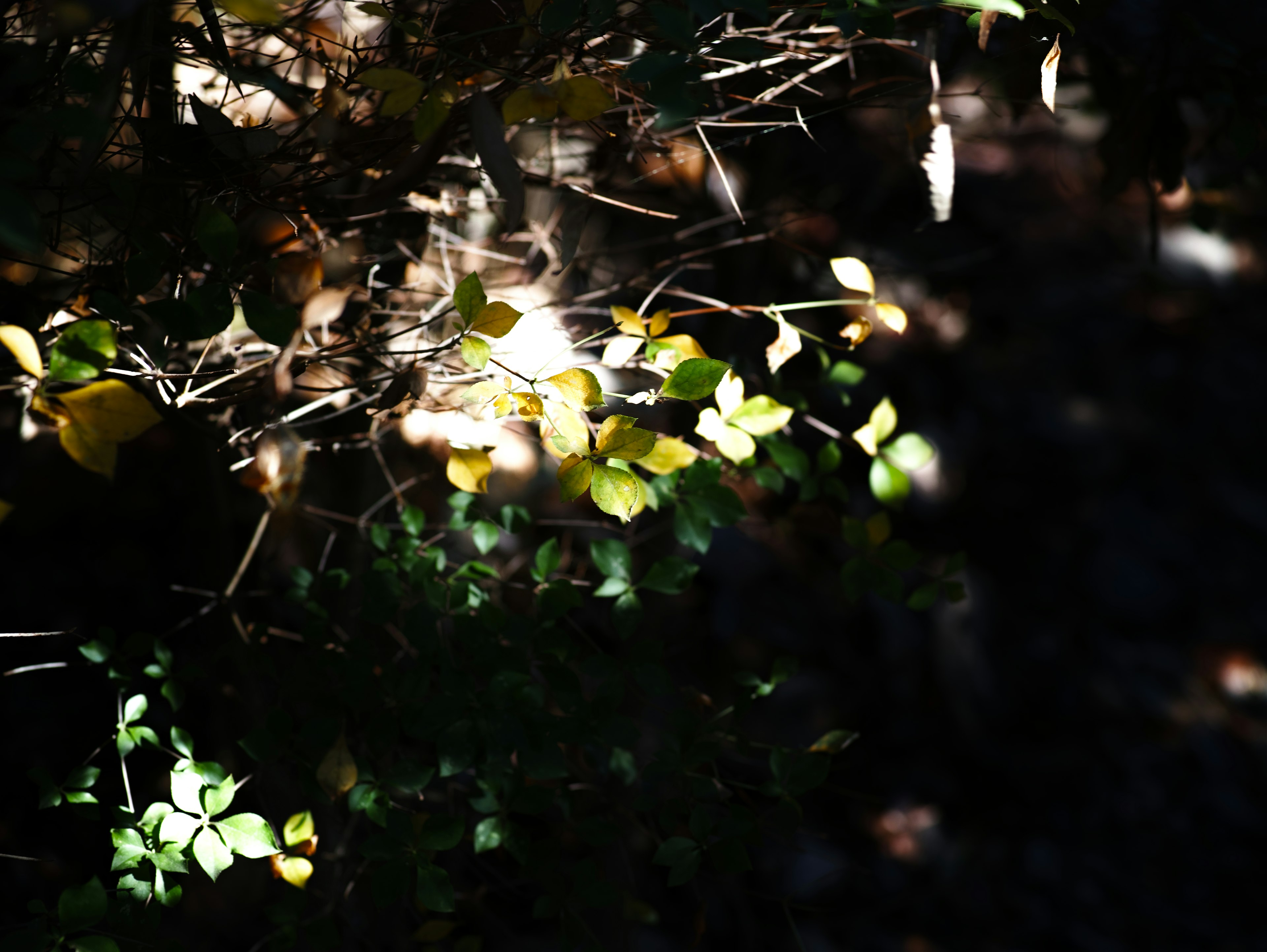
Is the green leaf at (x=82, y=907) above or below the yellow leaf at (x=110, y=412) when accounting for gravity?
below

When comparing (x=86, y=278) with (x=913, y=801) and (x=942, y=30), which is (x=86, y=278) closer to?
(x=942, y=30)

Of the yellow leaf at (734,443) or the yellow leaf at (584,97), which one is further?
the yellow leaf at (734,443)

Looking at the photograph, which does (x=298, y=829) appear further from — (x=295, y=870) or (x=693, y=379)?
(x=693, y=379)

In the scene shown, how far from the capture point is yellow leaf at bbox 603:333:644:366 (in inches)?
28.0

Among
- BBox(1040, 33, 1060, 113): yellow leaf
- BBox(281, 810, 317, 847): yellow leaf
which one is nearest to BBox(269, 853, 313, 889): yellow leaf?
BBox(281, 810, 317, 847): yellow leaf

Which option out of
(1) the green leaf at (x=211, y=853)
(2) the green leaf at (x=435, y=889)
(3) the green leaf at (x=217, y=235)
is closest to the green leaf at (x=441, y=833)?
(2) the green leaf at (x=435, y=889)

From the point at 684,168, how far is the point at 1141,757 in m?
2.10

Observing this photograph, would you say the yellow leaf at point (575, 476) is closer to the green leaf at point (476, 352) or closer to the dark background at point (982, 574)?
the green leaf at point (476, 352)

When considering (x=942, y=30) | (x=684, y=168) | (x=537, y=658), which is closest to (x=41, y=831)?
(x=537, y=658)

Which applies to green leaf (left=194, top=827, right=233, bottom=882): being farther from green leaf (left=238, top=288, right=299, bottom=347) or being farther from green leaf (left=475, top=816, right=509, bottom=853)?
green leaf (left=238, top=288, right=299, bottom=347)

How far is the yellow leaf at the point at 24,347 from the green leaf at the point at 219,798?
34 cm

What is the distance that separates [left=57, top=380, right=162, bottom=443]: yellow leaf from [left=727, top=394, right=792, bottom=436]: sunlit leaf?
17.7 inches

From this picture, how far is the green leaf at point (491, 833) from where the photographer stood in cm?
73

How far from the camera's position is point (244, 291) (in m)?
0.53
